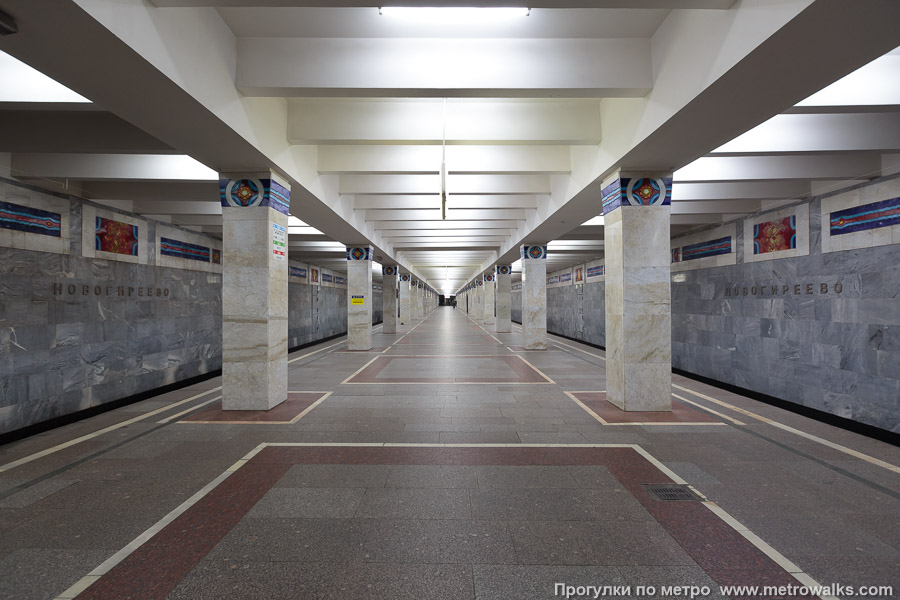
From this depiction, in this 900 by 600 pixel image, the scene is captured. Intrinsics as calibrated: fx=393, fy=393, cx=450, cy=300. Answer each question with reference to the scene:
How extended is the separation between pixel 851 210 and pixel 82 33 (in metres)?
10.3

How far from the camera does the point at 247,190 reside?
6262 millimetres

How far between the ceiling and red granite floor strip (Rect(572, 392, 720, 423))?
12.7ft

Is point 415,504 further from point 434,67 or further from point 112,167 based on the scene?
point 112,167

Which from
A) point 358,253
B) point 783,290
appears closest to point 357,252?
point 358,253

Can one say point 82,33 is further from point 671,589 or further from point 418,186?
point 418,186

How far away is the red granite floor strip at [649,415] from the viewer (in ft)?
19.2

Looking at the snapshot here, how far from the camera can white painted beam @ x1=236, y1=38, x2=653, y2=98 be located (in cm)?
456

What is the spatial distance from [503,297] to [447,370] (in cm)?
1229

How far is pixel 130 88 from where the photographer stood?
3707mm

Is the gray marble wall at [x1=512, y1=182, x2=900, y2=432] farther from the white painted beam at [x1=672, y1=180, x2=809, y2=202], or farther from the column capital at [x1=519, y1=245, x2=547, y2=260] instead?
the column capital at [x1=519, y1=245, x2=547, y2=260]

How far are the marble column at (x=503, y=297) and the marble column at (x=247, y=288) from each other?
16.2 meters

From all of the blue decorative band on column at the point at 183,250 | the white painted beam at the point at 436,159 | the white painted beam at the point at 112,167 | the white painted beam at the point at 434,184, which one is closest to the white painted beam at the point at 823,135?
the white painted beam at the point at 436,159

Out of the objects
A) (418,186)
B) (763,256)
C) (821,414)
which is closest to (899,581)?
(821,414)

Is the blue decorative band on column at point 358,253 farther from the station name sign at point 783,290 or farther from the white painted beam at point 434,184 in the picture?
the station name sign at point 783,290
